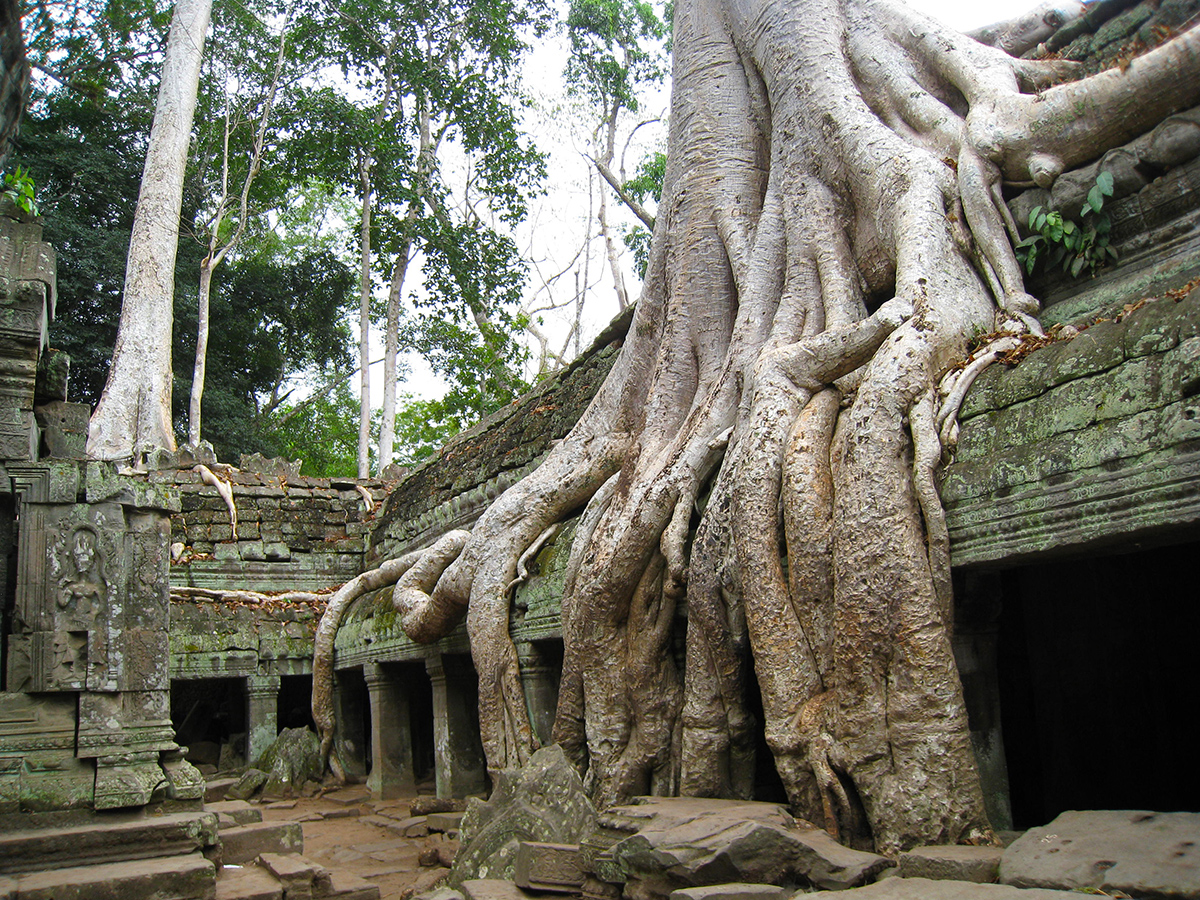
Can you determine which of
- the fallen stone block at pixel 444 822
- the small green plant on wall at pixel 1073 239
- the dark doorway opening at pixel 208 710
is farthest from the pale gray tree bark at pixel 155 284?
the small green plant on wall at pixel 1073 239

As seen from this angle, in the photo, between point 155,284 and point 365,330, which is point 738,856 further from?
point 365,330

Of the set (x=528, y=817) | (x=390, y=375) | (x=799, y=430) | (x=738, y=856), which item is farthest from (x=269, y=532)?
(x=738, y=856)

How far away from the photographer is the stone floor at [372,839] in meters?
4.89

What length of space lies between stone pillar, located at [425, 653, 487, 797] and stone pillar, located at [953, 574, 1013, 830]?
402cm

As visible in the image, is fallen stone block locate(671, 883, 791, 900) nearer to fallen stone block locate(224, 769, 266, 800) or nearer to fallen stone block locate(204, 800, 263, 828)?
fallen stone block locate(204, 800, 263, 828)

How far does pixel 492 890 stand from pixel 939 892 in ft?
5.81

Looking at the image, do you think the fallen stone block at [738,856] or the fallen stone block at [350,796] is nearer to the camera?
the fallen stone block at [738,856]

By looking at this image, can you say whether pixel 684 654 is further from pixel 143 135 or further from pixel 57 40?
pixel 57 40

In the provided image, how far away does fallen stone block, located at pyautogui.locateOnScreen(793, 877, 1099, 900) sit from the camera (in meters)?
2.17

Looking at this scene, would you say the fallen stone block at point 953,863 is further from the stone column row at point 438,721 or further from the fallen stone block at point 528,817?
the stone column row at point 438,721

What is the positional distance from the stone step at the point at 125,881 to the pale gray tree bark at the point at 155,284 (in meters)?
8.94

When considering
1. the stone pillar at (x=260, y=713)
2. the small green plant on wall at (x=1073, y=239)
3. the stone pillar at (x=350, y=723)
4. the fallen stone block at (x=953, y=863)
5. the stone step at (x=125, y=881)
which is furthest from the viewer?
the stone pillar at (x=260, y=713)

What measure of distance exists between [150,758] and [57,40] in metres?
19.4

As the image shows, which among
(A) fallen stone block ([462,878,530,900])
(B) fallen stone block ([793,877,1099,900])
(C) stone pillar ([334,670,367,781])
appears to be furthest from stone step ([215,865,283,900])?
(C) stone pillar ([334,670,367,781])
